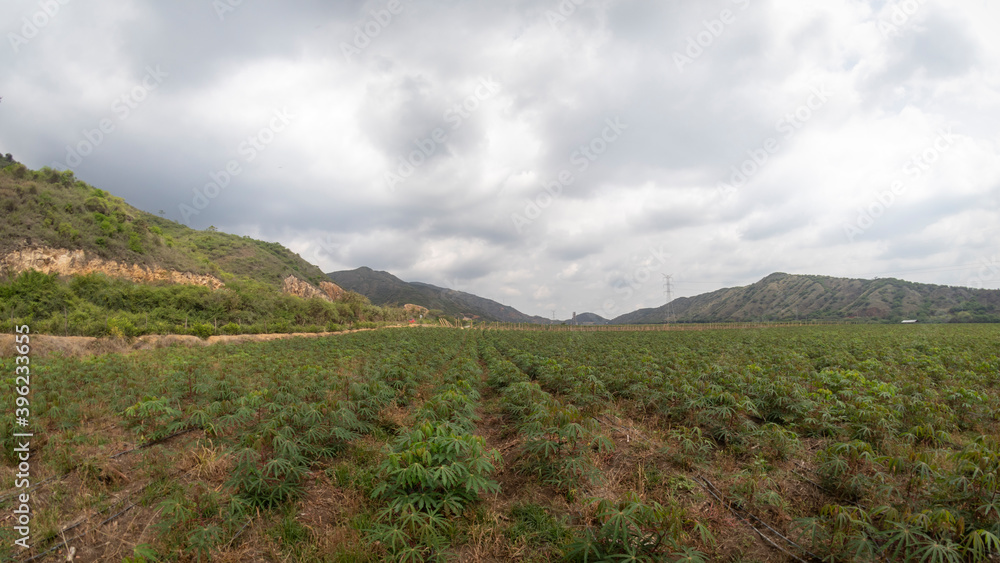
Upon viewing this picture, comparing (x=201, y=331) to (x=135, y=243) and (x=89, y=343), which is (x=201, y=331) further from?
(x=135, y=243)

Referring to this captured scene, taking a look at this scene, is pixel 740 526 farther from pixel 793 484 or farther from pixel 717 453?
pixel 717 453

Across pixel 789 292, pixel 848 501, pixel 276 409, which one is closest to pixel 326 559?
pixel 276 409

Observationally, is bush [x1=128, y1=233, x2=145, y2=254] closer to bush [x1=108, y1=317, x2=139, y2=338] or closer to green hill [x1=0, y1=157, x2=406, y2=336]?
green hill [x1=0, y1=157, x2=406, y2=336]

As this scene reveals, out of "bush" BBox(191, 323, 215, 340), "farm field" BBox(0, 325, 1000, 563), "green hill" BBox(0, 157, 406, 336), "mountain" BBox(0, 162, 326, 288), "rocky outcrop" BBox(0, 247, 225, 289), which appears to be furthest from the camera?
"mountain" BBox(0, 162, 326, 288)

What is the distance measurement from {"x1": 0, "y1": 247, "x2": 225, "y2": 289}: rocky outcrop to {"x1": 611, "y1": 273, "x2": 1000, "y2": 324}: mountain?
144667 mm

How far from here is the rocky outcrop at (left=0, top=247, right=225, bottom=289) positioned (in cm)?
3052

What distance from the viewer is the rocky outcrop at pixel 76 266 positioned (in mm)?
30516

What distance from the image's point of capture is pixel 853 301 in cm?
12569

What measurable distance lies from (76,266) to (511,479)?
50.1 meters

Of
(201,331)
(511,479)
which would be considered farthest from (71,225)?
(511,479)

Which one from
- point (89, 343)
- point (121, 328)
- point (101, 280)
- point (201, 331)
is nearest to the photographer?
point (89, 343)

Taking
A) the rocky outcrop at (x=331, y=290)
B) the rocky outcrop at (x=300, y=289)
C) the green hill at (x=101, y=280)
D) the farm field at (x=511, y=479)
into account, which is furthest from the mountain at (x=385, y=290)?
the farm field at (x=511, y=479)

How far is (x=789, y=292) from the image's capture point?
156 metres

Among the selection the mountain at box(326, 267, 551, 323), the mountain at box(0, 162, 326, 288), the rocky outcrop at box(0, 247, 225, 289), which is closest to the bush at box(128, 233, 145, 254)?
the mountain at box(0, 162, 326, 288)
